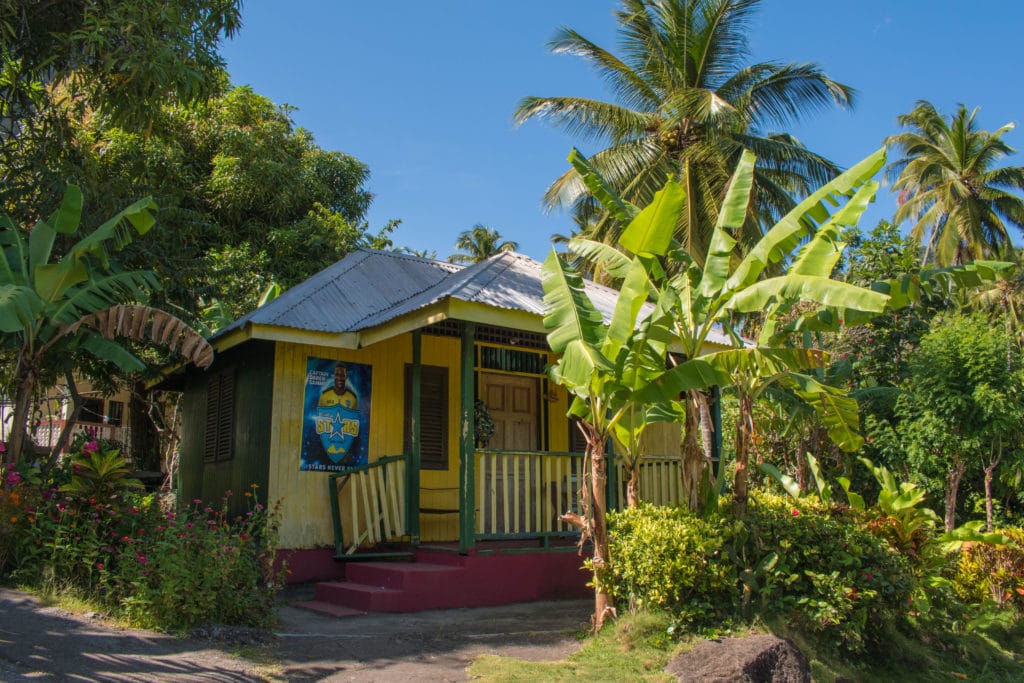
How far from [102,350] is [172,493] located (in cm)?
709

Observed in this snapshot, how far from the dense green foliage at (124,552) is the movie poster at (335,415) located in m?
1.98

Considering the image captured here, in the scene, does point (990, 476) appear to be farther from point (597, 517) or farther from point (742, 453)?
point (597, 517)

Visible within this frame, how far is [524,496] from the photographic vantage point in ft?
32.4

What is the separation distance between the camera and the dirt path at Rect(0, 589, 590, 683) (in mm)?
5574

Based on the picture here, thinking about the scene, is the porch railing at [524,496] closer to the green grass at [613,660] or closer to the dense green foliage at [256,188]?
the green grass at [613,660]

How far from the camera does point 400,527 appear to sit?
986 centimetres

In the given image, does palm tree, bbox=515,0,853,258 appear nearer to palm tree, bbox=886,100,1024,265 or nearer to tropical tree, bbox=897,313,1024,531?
tropical tree, bbox=897,313,1024,531

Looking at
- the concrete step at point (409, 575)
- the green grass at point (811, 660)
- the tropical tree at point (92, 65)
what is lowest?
the green grass at point (811, 660)

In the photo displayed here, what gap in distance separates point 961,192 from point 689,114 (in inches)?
556

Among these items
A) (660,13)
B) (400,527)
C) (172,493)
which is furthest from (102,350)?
(660,13)

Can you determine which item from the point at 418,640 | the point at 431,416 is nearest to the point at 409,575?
the point at 418,640

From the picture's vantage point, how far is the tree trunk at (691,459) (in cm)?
732

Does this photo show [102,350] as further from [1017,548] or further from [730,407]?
[730,407]

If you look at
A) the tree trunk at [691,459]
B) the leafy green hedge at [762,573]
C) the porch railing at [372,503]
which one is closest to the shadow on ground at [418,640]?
the leafy green hedge at [762,573]
